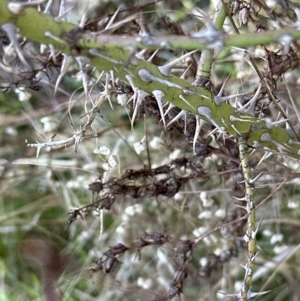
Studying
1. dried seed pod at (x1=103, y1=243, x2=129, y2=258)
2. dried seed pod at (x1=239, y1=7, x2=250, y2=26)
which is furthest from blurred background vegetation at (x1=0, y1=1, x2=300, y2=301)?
dried seed pod at (x1=239, y1=7, x2=250, y2=26)

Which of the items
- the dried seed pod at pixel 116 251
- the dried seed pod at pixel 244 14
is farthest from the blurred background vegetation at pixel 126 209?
the dried seed pod at pixel 244 14

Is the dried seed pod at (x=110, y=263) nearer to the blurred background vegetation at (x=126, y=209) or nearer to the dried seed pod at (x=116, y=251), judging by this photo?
the dried seed pod at (x=116, y=251)

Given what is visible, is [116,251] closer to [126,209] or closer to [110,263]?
[110,263]

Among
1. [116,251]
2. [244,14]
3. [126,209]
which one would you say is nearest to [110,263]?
[116,251]

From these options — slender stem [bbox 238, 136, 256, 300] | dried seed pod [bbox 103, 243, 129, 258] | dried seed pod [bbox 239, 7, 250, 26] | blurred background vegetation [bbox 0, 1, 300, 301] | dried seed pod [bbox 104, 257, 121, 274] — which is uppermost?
dried seed pod [bbox 239, 7, 250, 26]

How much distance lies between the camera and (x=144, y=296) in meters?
0.82

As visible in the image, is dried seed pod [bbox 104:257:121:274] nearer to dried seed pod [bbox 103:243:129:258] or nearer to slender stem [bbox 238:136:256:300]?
dried seed pod [bbox 103:243:129:258]

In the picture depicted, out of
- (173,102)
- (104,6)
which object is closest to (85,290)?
(104,6)

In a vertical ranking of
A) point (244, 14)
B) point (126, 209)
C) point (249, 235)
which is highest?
point (244, 14)

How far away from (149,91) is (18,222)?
2.32ft

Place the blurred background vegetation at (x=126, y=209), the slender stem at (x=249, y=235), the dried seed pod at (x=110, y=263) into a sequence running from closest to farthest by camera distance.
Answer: the slender stem at (x=249, y=235) < the dried seed pod at (x=110, y=263) < the blurred background vegetation at (x=126, y=209)

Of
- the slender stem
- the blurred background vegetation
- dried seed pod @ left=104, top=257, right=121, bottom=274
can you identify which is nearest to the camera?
the slender stem

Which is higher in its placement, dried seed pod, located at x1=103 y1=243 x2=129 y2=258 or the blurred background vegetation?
dried seed pod, located at x1=103 y1=243 x2=129 y2=258

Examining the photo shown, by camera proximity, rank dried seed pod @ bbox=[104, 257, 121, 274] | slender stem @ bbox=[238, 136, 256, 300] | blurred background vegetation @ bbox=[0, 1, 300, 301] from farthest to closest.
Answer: blurred background vegetation @ bbox=[0, 1, 300, 301], dried seed pod @ bbox=[104, 257, 121, 274], slender stem @ bbox=[238, 136, 256, 300]
